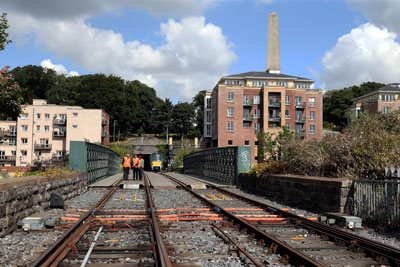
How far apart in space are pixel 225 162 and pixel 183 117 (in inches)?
3738

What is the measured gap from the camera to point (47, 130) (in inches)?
3061

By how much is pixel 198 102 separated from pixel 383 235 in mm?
116455

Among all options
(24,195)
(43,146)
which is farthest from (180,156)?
(24,195)

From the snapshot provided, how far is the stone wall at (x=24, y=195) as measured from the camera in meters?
7.01

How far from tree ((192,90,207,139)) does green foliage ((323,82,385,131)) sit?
114ft

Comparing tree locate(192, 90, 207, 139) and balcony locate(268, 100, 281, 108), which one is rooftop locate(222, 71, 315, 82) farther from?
tree locate(192, 90, 207, 139)

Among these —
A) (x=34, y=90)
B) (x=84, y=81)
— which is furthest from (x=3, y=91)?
(x=34, y=90)

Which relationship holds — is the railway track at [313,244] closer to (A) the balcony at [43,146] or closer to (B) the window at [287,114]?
(B) the window at [287,114]

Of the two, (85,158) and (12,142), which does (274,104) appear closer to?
(12,142)

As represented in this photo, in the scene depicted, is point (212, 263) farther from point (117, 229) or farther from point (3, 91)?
point (3, 91)

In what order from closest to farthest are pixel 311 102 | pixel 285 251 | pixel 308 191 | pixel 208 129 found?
pixel 285 251 → pixel 308 191 → pixel 311 102 → pixel 208 129

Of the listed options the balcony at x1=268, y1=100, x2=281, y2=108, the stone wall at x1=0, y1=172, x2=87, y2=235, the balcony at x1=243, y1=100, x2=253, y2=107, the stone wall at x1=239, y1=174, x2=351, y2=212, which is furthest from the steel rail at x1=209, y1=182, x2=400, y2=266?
the balcony at x1=268, y1=100, x2=281, y2=108

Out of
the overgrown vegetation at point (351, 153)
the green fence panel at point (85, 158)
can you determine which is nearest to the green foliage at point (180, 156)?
the green fence panel at point (85, 158)

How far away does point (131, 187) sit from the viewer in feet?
59.9
